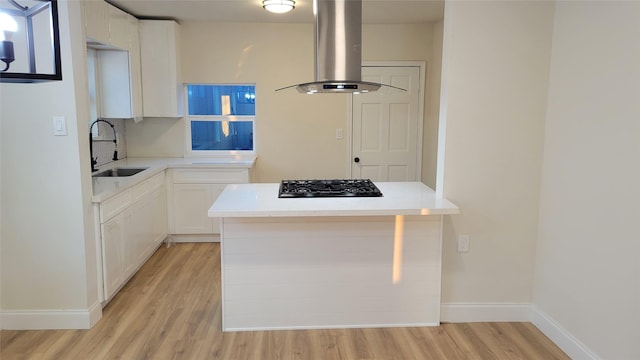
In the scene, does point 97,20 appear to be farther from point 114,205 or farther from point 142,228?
point 142,228

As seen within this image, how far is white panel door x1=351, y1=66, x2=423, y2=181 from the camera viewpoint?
510 centimetres

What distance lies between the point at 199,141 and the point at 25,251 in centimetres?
262

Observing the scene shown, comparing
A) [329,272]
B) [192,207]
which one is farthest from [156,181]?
[329,272]

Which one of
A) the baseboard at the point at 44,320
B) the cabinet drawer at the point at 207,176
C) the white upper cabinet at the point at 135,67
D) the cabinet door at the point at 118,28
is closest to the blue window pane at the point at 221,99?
the white upper cabinet at the point at 135,67

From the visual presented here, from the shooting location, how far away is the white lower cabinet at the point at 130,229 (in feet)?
10.3

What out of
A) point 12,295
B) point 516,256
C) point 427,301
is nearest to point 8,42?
point 12,295

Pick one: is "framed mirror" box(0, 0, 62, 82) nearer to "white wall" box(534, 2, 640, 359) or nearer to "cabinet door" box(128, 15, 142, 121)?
"white wall" box(534, 2, 640, 359)

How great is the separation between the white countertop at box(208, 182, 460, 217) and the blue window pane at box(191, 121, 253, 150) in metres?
2.30

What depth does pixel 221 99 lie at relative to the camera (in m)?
5.23

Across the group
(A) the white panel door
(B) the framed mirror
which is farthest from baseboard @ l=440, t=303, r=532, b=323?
(B) the framed mirror

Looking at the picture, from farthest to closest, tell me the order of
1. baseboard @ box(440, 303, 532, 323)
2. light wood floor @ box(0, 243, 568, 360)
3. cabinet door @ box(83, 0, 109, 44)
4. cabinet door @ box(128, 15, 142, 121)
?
cabinet door @ box(128, 15, 142, 121)
cabinet door @ box(83, 0, 109, 44)
baseboard @ box(440, 303, 532, 323)
light wood floor @ box(0, 243, 568, 360)

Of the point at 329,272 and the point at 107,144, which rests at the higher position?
the point at 107,144

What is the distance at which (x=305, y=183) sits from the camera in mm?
3314

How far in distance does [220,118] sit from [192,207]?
3.83 feet
